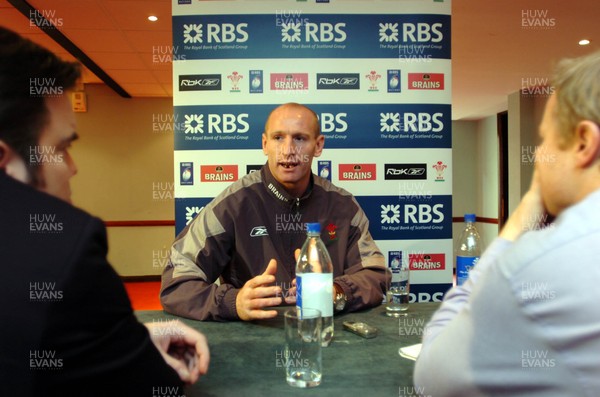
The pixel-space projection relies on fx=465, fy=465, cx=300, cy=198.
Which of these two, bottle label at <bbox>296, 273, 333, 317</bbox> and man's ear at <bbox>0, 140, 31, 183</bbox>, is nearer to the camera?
man's ear at <bbox>0, 140, 31, 183</bbox>

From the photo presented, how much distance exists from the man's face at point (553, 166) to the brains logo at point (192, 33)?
7.84ft

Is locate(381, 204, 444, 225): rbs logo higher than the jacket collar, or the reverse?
the jacket collar

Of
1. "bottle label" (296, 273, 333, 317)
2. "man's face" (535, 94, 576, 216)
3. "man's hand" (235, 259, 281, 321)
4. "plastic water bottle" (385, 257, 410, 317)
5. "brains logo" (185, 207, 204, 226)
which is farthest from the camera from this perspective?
"brains logo" (185, 207, 204, 226)

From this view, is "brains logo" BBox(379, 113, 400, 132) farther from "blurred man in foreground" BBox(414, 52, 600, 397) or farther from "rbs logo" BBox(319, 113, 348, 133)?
"blurred man in foreground" BBox(414, 52, 600, 397)

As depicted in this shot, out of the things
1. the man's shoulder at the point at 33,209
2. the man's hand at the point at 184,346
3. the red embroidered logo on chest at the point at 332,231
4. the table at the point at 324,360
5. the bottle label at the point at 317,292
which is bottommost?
the table at the point at 324,360

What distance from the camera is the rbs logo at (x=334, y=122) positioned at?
2.78 m

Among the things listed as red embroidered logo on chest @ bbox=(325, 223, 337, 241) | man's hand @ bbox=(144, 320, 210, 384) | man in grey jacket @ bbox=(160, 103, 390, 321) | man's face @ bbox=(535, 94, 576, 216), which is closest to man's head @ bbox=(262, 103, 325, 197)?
man in grey jacket @ bbox=(160, 103, 390, 321)

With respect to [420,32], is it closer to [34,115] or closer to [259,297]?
[259,297]

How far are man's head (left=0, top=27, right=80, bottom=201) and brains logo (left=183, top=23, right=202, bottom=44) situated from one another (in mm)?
2120

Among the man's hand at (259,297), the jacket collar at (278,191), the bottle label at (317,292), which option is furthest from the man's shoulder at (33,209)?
the jacket collar at (278,191)

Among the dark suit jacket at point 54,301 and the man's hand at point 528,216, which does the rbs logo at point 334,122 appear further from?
the dark suit jacket at point 54,301

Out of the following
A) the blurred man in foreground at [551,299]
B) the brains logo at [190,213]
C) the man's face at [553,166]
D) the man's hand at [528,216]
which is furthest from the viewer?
the brains logo at [190,213]

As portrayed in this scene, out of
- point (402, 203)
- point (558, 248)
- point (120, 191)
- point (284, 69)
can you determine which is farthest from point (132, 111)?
point (558, 248)

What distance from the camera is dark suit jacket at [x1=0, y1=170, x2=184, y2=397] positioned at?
60 centimetres
